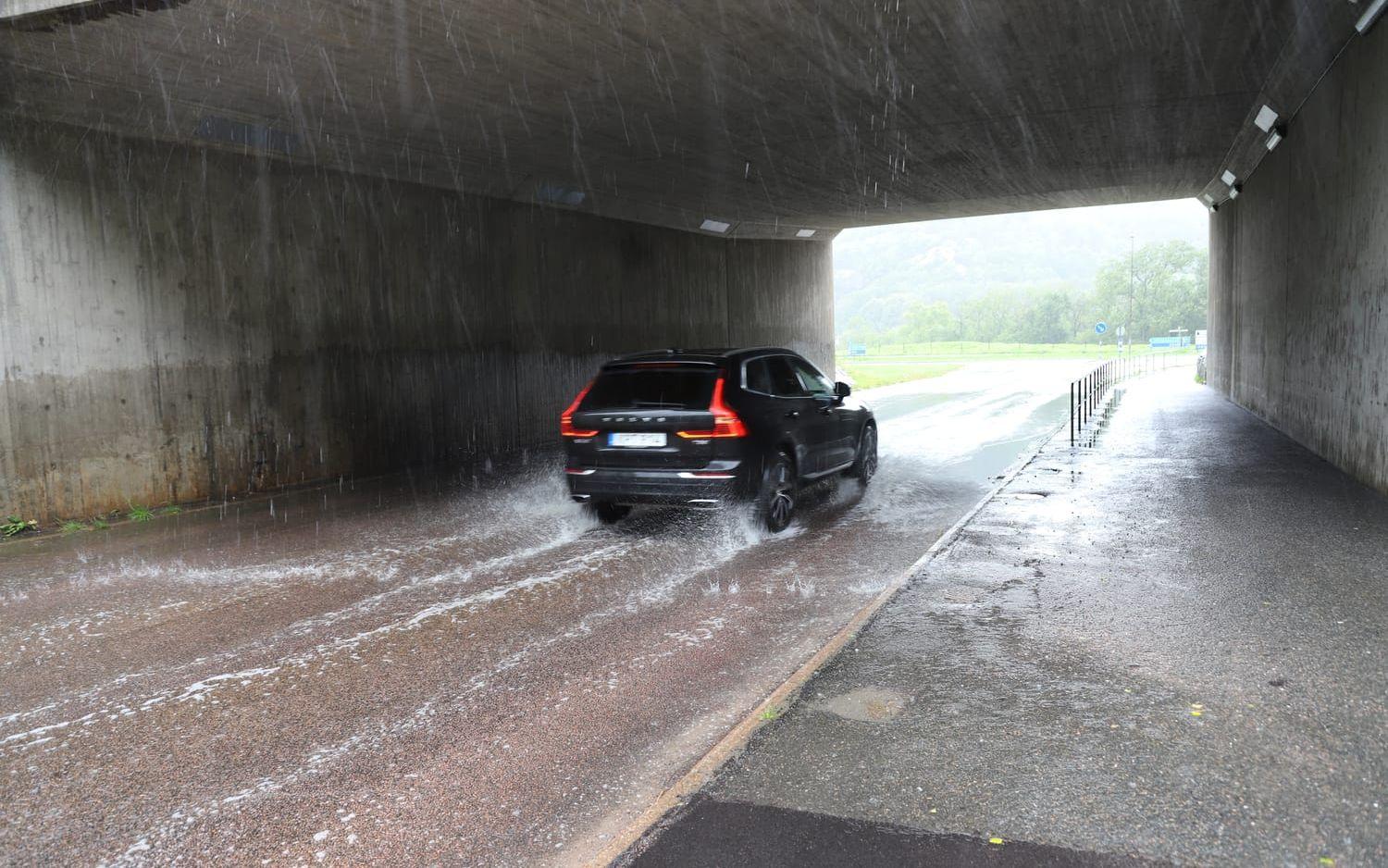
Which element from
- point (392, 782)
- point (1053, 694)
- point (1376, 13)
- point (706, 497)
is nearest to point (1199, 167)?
point (1376, 13)

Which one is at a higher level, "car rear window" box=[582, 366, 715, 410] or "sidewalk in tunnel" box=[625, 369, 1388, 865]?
"car rear window" box=[582, 366, 715, 410]

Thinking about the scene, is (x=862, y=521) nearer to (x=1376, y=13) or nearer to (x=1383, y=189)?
(x=1383, y=189)

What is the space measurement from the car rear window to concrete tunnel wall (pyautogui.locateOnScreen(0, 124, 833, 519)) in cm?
543

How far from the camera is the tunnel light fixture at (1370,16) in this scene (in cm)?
924

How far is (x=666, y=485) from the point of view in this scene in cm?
824

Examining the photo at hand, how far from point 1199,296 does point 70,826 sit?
117645 mm

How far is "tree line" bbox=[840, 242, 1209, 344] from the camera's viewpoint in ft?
349

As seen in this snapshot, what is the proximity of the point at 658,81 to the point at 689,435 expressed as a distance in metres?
4.82

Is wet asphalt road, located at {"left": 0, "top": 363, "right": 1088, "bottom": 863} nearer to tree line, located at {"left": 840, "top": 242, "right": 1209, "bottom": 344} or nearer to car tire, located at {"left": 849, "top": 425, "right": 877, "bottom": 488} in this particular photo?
car tire, located at {"left": 849, "top": 425, "right": 877, "bottom": 488}

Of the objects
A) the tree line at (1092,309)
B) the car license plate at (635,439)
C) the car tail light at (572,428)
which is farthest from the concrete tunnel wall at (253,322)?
the tree line at (1092,309)

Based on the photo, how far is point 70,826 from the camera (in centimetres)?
344

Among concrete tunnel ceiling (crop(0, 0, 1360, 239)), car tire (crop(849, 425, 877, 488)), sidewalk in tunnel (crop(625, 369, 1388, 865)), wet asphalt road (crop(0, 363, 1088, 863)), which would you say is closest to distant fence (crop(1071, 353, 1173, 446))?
car tire (crop(849, 425, 877, 488))

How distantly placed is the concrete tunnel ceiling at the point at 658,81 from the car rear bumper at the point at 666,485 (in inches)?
165

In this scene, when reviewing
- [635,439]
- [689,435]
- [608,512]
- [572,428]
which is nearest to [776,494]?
[689,435]
